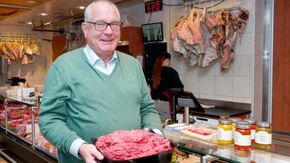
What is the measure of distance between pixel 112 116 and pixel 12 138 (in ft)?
8.72

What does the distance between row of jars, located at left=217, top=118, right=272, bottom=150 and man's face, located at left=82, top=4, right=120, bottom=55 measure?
650mm

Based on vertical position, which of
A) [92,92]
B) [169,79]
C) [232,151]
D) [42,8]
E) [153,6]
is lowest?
[232,151]

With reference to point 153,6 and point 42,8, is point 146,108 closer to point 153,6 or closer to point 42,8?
point 153,6

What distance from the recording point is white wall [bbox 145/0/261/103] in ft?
11.7

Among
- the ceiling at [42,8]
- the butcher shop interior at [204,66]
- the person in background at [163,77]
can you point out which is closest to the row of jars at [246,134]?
the butcher shop interior at [204,66]

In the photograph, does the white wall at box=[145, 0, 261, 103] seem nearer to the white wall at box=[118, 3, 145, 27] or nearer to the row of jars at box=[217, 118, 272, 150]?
the white wall at box=[118, 3, 145, 27]

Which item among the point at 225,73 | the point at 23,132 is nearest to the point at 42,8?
the point at 23,132

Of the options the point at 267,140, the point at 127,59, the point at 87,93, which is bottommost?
the point at 267,140

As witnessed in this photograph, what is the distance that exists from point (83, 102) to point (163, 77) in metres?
2.79

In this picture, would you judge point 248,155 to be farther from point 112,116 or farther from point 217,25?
point 217,25

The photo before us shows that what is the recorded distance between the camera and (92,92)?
1327mm

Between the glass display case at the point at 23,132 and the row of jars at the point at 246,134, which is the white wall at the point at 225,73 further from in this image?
the row of jars at the point at 246,134

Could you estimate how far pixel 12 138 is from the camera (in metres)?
3.54

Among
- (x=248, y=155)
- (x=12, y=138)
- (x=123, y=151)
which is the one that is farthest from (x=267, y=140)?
(x=12, y=138)
